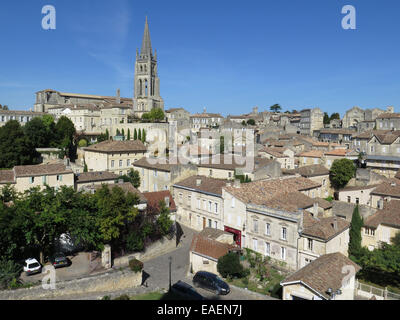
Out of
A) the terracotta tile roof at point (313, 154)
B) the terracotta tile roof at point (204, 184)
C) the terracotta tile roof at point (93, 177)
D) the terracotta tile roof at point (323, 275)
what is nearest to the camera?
the terracotta tile roof at point (323, 275)

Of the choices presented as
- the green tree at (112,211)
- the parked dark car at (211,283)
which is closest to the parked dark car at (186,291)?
the parked dark car at (211,283)

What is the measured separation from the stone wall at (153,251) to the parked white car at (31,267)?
582cm

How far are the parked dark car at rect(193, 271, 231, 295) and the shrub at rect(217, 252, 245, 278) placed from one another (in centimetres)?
209

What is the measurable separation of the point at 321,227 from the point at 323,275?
678cm

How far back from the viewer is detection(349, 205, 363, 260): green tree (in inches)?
1048

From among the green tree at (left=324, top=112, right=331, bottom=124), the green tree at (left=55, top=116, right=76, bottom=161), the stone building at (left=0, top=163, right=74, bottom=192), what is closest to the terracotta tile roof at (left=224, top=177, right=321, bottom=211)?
the stone building at (left=0, top=163, right=74, bottom=192)

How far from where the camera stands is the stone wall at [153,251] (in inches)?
1002

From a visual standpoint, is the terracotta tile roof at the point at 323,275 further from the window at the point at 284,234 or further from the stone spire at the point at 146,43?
the stone spire at the point at 146,43

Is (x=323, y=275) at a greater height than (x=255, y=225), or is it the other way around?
(x=255, y=225)

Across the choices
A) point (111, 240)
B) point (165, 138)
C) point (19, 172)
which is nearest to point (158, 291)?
point (111, 240)

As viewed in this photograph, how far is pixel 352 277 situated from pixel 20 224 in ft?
69.1

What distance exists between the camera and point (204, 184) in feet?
117

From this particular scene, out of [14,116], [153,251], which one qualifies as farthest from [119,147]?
[14,116]

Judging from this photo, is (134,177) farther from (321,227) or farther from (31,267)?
(321,227)
